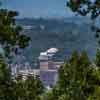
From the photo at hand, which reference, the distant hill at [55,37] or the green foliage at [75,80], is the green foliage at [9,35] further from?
the distant hill at [55,37]

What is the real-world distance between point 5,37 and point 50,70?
14270 cm

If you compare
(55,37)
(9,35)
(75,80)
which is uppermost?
(9,35)

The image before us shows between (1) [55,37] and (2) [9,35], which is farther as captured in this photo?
(1) [55,37]

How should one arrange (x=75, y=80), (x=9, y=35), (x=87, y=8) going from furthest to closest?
1. (x=75, y=80)
2. (x=9, y=35)
3. (x=87, y=8)

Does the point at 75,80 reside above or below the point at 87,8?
below

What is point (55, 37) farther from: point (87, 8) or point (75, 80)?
point (87, 8)

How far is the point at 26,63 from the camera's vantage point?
140m

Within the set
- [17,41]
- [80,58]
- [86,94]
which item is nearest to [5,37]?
[17,41]

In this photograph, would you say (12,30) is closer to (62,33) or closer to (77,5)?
(77,5)

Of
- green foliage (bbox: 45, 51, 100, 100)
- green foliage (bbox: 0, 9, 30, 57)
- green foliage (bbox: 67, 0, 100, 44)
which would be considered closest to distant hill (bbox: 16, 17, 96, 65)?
green foliage (bbox: 45, 51, 100, 100)

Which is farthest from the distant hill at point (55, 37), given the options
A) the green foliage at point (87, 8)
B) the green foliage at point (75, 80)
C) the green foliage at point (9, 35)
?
the green foliage at point (87, 8)

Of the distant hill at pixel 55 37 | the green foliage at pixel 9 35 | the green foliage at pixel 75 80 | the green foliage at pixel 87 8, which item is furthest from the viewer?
the distant hill at pixel 55 37

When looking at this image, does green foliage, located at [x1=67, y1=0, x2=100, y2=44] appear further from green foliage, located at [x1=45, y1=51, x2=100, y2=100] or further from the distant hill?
the distant hill

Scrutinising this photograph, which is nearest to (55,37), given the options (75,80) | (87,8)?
(75,80)
